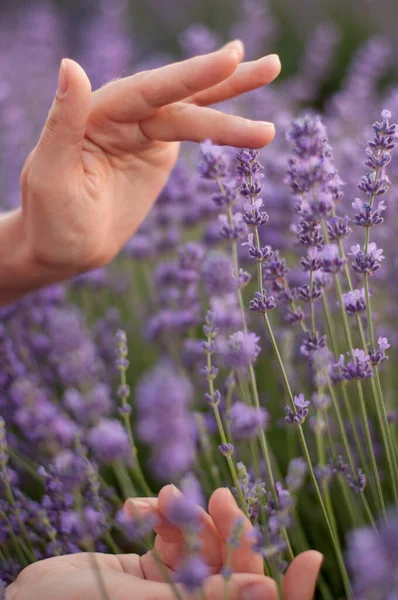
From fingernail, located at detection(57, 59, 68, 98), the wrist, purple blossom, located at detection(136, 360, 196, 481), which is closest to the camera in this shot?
purple blossom, located at detection(136, 360, 196, 481)

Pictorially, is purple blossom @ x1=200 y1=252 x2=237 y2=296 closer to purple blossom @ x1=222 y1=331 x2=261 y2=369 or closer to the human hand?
purple blossom @ x1=222 y1=331 x2=261 y2=369

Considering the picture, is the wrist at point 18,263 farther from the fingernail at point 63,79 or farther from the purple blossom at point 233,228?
the purple blossom at point 233,228

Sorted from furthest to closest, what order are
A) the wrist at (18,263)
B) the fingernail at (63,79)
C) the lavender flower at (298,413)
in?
1. the wrist at (18,263)
2. the fingernail at (63,79)
3. the lavender flower at (298,413)

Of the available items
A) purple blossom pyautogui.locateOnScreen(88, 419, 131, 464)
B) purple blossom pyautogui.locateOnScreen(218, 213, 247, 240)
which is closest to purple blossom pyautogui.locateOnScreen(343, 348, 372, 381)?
purple blossom pyautogui.locateOnScreen(218, 213, 247, 240)

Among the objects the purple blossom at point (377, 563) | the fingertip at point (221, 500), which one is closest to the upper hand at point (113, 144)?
Result: the fingertip at point (221, 500)

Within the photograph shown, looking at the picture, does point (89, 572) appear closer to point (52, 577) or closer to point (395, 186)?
point (52, 577)

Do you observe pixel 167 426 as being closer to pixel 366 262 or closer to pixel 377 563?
pixel 377 563
